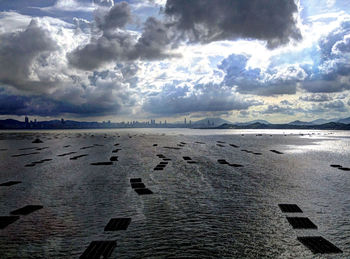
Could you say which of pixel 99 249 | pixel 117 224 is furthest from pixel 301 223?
pixel 99 249

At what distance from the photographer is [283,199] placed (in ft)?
31.4

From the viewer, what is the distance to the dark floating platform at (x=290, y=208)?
800 centimetres

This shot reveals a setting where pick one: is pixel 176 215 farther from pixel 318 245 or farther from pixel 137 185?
pixel 137 185

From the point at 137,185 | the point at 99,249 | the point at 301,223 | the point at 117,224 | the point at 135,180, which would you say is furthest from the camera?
the point at 135,180

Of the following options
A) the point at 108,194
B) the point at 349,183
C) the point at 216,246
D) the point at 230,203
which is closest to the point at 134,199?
the point at 108,194

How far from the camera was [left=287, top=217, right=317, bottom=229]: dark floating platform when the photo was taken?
6.65 metres

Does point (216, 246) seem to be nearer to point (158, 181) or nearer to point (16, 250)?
point (16, 250)

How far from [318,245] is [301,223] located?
1.36 m

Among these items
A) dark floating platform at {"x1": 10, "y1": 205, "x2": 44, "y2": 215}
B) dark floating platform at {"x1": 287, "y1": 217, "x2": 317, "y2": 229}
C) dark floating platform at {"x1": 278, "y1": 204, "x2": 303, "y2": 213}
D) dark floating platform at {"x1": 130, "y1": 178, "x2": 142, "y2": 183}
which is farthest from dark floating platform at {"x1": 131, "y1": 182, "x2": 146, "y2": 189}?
dark floating platform at {"x1": 287, "y1": 217, "x2": 317, "y2": 229}

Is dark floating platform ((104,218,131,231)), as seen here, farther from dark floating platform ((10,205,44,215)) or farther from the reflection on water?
dark floating platform ((10,205,44,215))

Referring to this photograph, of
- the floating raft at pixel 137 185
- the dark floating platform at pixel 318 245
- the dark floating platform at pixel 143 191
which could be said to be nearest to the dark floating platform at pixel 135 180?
the floating raft at pixel 137 185

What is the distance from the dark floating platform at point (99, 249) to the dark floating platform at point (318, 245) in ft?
11.9

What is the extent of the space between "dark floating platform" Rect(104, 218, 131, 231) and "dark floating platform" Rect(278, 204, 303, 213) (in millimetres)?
4227

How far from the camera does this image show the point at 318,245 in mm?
5551
